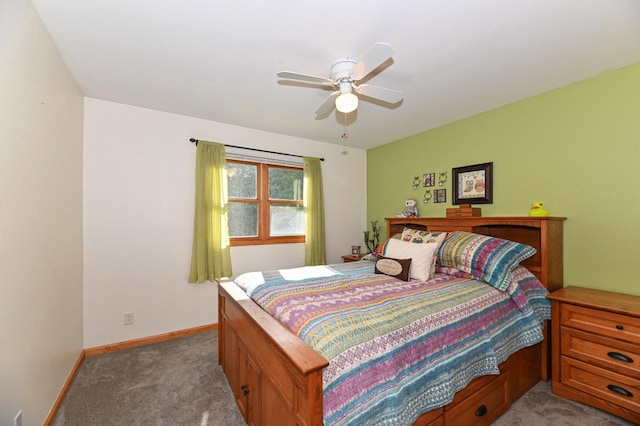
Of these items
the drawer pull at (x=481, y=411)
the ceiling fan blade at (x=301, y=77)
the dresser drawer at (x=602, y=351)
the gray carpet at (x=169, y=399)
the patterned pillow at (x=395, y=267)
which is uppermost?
the ceiling fan blade at (x=301, y=77)

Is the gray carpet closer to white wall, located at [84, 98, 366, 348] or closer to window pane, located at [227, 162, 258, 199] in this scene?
white wall, located at [84, 98, 366, 348]

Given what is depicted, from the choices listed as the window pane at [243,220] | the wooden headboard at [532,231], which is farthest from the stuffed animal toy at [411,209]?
the window pane at [243,220]

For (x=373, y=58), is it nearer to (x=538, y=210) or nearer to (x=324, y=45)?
(x=324, y=45)

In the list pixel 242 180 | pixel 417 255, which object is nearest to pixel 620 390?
pixel 417 255

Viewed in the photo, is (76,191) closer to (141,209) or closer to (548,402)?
(141,209)

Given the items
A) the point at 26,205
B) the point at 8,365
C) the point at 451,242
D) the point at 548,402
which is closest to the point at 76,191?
the point at 26,205

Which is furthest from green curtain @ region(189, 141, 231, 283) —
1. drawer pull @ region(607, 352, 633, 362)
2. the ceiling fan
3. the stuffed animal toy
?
drawer pull @ region(607, 352, 633, 362)

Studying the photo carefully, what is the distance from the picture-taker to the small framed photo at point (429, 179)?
11.7 feet

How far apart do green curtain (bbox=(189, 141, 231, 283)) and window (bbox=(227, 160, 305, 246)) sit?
0.21 meters

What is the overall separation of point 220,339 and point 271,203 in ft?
6.15

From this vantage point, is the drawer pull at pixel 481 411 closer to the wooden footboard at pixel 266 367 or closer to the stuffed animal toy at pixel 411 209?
the wooden footboard at pixel 266 367

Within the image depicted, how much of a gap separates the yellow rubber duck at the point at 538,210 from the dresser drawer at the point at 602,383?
1.16 m

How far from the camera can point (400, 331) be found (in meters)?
1.38

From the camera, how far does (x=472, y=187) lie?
10.4 feet
